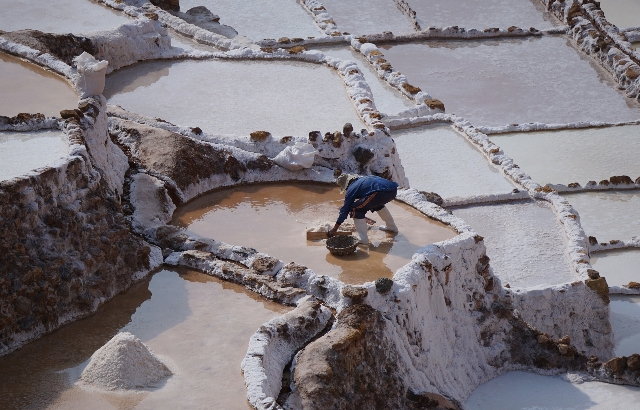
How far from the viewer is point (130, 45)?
17141mm

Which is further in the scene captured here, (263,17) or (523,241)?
(263,17)

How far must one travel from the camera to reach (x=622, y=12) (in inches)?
975

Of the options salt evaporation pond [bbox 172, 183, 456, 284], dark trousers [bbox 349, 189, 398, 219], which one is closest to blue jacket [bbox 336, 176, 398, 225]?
dark trousers [bbox 349, 189, 398, 219]

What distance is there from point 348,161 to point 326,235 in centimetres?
234

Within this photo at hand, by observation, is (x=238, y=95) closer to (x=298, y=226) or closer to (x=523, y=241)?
(x=298, y=226)

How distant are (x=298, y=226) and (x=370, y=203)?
133 centimetres

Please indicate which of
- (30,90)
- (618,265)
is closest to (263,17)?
(30,90)

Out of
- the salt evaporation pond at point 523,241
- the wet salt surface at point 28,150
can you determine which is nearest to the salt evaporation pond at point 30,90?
the wet salt surface at point 28,150

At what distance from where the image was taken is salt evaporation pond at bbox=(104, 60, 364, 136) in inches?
571

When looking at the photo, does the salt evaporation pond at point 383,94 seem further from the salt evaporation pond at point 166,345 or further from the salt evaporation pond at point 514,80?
the salt evaporation pond at point 166,345

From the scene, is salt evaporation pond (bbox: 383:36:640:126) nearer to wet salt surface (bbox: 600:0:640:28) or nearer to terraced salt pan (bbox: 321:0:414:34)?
terraced salt pan (bbox: 321:0:414:34)

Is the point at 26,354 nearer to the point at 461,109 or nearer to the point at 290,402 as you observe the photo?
the point at 290,402

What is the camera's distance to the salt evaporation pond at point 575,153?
16656mm

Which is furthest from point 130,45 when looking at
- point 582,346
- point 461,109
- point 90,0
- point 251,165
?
point 582,346
